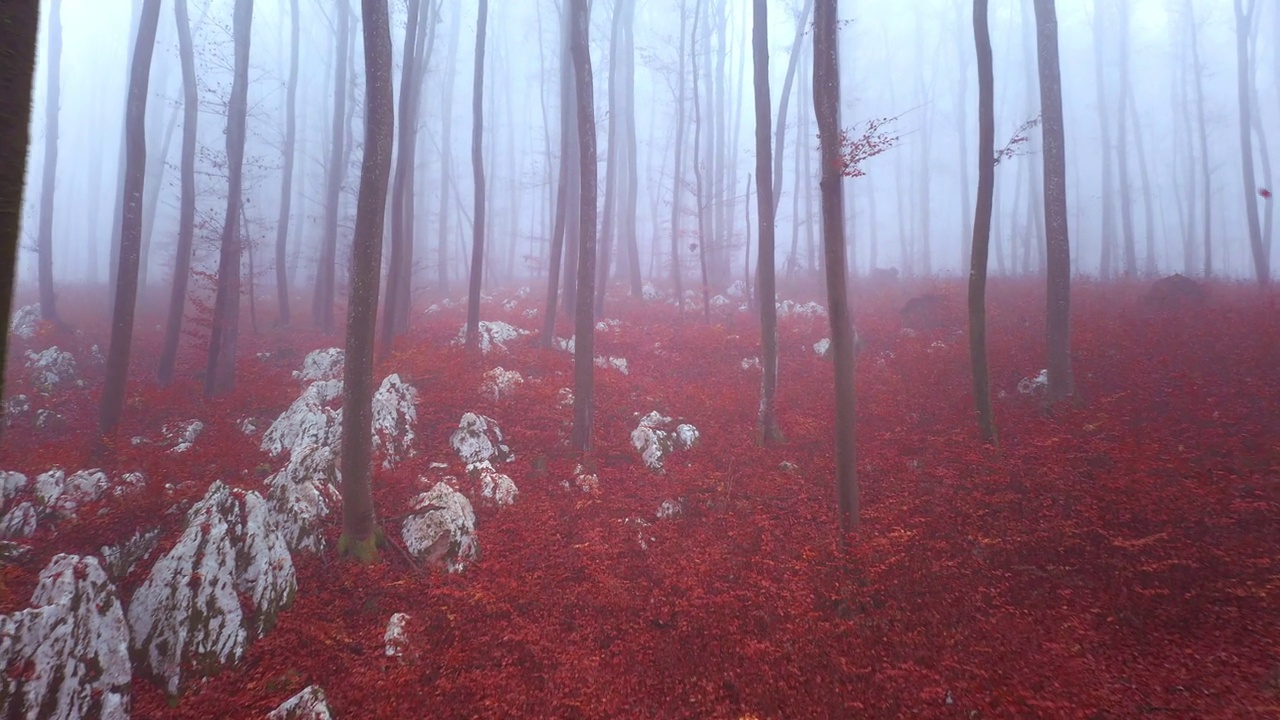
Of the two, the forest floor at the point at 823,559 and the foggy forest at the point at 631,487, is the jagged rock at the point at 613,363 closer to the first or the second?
the foggy forest at the point at 631,487

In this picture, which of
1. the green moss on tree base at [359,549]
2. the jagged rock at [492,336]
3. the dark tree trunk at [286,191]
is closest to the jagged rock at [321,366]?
the jagged rock at [492,336]

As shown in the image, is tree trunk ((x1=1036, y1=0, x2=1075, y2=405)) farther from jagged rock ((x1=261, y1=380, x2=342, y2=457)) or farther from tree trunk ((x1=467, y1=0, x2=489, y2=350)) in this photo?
jagged rock ((x1=261, y1=380, x2=342, y2=457))

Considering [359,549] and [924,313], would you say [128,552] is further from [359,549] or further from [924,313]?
[924,313]

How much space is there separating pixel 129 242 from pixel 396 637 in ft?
36.2

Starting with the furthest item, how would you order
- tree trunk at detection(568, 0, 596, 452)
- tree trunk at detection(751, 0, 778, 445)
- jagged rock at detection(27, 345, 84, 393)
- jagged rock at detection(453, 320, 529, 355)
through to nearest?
jagged rock at detection(453, 320, 529, 355)
jagged rock at detection(27, 345, 84, 393)
tree trunk at detection(751, 0, 778, 445)
tree trunk at detection(568, 0, 596, 452)

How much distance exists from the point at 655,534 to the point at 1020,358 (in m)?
10.4

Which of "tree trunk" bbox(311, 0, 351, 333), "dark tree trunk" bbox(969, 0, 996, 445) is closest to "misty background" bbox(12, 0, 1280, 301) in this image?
"tree trunk" bbox(311, 0, 351, 333)

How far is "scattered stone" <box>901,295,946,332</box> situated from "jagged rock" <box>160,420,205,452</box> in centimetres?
1986

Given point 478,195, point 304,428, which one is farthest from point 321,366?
point 478,195

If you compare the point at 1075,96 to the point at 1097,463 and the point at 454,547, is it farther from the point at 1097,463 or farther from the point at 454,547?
the point at 454,547

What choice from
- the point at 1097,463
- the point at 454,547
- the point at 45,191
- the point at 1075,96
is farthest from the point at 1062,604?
the point at 1075,96

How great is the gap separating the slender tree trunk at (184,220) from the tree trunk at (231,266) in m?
0.82

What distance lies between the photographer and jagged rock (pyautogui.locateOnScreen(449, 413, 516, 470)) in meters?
9.98

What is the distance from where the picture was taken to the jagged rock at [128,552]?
6094 millimetres
